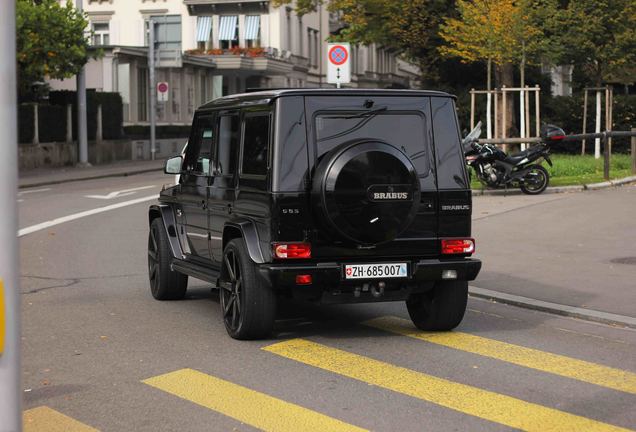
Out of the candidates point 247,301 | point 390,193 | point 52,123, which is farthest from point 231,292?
point 52,123

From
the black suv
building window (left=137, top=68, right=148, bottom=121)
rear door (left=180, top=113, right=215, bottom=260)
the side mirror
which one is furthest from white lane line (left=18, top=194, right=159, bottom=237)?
building window (left=137, top=68, right=148, bottom=121)

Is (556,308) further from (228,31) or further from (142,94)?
(228,31)

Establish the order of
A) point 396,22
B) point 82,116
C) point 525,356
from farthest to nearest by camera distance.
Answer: point 82,116 → point 396,22 → point 525,356

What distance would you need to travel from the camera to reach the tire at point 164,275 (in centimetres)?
1072

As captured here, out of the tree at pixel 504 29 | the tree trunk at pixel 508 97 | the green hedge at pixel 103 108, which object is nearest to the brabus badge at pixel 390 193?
the tree at pixel 504 29

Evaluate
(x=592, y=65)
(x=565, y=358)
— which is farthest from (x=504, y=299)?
(x=592, y=65)

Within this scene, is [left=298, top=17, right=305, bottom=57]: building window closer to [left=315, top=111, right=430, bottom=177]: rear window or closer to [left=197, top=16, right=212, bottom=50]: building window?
[left=197, top=16, right=212, bottom=50]: building window

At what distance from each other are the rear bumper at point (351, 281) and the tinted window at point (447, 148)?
62 cm

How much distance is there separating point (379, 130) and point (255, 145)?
0.98 m

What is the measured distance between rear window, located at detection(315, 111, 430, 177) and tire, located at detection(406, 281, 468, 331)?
3.10 feet

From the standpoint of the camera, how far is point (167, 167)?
10.9 meters

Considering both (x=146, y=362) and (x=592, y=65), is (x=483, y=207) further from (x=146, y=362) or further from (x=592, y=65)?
(x=592, y=65)

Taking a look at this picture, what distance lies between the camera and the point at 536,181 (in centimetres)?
2122

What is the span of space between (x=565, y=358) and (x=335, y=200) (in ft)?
6.55
